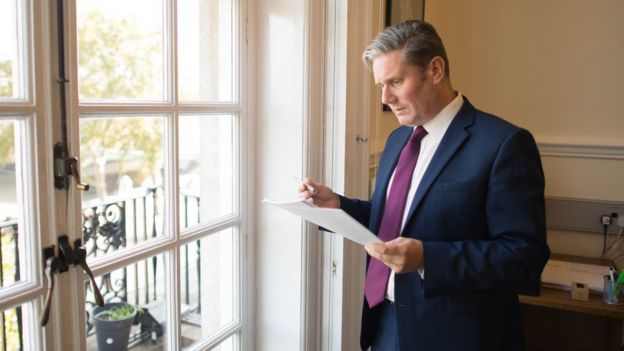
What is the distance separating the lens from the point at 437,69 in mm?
1123

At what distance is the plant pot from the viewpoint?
1104 millimetres

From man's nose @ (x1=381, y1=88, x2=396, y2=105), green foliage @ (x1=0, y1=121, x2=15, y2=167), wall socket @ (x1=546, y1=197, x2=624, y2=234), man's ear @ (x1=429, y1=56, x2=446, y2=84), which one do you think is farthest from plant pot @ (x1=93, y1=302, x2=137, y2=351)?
wall socket @ (x1=546, y1=197, x2=624, y2=234)

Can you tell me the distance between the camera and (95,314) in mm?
1085

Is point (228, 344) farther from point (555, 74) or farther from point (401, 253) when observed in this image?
point (555, 74)

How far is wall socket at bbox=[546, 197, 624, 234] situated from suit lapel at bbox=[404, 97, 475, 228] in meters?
1.62

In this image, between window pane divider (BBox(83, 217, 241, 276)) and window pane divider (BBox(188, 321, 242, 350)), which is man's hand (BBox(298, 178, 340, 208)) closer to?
window pane divider (BBox(83, 217, 241, 276))

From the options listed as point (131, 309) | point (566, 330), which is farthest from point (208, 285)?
point (566, 330)

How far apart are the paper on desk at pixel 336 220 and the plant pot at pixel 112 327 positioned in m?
0.45

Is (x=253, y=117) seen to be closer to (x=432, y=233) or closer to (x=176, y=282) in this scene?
(x=176, y=282)

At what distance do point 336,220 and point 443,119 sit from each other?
0.38m

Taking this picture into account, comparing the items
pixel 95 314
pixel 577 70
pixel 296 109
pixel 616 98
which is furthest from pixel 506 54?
pixel 95 314

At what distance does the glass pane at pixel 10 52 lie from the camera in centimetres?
85

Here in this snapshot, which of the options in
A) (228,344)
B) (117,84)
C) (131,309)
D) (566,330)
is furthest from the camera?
(566,330)

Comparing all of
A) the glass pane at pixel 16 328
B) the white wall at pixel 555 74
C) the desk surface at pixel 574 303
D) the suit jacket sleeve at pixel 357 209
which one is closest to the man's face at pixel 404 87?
the suit jacket sleeve at pixel 357 209
